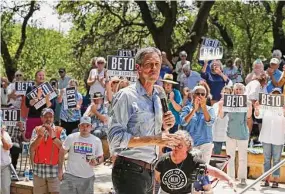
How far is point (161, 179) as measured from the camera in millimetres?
5895

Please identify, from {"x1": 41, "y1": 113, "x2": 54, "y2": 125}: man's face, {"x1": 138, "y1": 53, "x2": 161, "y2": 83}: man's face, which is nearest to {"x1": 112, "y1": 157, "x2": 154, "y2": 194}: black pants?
{"x1": 138, "y1": 53, "x2": 161, "y2": 83}: man's face

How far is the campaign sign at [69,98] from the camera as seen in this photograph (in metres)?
10.4

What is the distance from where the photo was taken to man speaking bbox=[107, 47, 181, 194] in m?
3.47

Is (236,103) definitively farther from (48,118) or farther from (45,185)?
(45,185)

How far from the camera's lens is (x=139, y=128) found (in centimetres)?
356

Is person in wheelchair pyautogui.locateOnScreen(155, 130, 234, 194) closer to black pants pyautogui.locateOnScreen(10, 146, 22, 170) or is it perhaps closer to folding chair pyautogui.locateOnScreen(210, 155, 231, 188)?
folding chair pyautogui.locateOnScreen(210, 155, 231, 188)

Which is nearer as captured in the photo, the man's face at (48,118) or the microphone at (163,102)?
the microphone at (163,102)

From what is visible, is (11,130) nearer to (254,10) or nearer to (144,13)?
(144,13)

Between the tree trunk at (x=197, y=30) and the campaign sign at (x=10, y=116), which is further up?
the tree trunk at (x=197, y=30)

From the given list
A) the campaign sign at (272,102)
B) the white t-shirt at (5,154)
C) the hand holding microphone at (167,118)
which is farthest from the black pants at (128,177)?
the campaign sign at (272,102)

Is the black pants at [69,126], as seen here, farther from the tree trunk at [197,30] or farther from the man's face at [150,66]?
the tree trunk at [197,30]

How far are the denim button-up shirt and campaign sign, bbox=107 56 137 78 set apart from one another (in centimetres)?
544

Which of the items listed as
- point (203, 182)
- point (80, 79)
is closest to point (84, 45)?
point (80, 79)

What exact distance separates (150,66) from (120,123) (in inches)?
14.9
